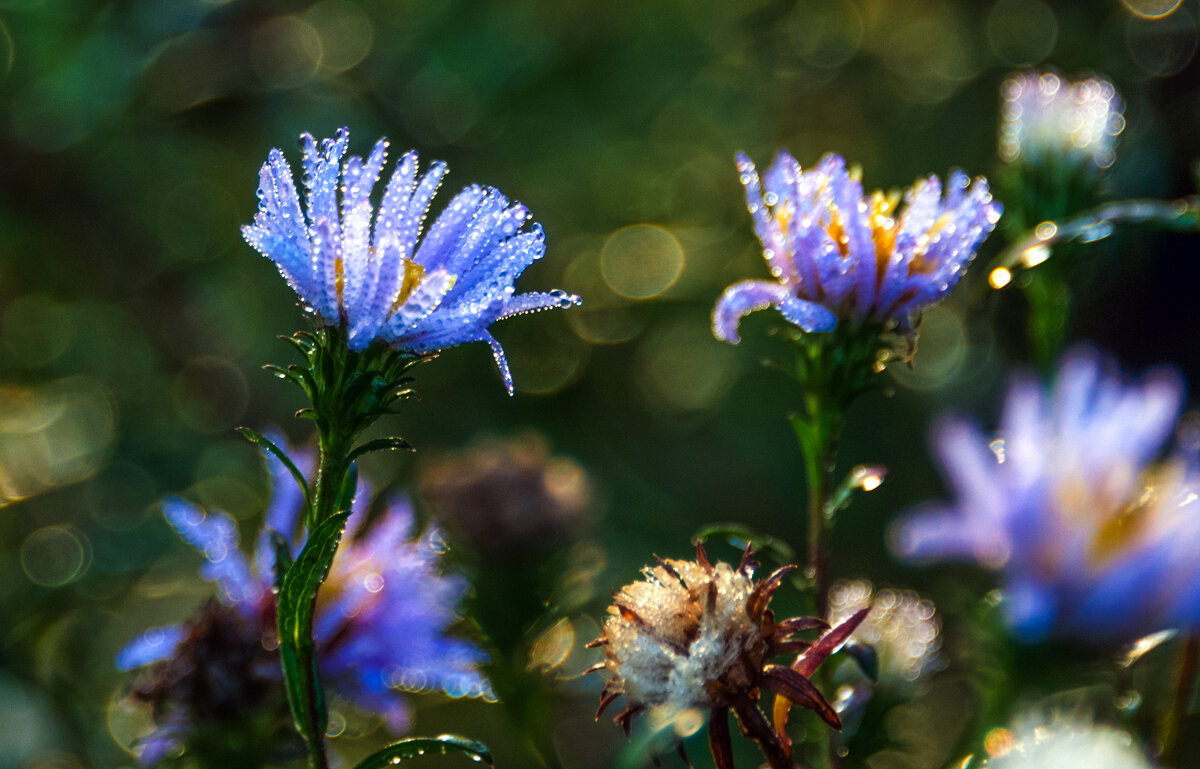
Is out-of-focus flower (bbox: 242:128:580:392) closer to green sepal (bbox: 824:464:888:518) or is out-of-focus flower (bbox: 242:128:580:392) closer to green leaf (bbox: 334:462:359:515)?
green leaf (bbox: 334:462:359:515)

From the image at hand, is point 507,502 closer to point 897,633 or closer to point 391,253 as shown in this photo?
point 897,633

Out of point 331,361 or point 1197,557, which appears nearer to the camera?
point 331,361

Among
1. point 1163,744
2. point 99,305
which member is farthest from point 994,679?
point 99,305

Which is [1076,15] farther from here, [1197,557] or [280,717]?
[280,717]

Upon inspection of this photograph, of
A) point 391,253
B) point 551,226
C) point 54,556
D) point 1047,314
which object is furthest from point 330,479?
point 551,226

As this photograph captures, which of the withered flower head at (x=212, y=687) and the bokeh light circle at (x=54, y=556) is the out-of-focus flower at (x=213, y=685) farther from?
the bokeh light circle at (x=54, y=556)

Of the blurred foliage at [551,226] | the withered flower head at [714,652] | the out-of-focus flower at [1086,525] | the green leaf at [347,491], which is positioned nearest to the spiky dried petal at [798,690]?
the withered flower head at [714,652]
